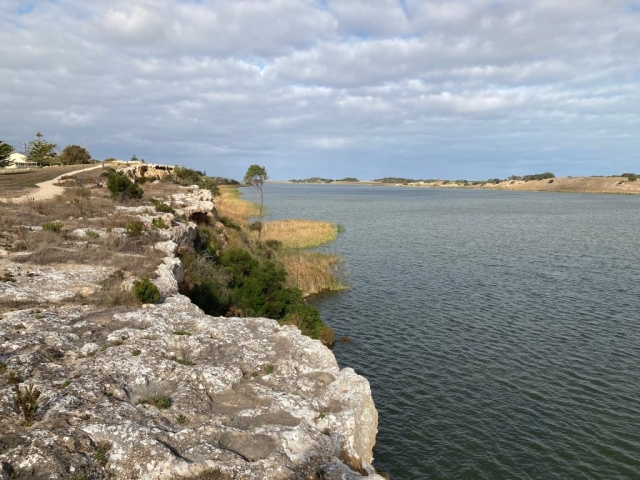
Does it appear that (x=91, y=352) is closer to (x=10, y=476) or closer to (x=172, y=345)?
(x=172, y=345)

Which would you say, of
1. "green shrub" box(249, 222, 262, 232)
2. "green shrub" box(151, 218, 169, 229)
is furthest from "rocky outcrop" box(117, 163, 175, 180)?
"green shrub" box(151, 218, 169, 229)

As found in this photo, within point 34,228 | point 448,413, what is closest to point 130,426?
point 448,413

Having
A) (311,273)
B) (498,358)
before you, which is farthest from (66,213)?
(498,358)

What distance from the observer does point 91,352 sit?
39.3 feet

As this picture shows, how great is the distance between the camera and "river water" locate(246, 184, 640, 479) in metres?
17.4

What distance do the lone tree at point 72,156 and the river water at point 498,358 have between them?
72.1 m

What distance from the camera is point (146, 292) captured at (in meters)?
16.2

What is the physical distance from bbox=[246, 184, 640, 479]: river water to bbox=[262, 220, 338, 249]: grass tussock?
8875mm

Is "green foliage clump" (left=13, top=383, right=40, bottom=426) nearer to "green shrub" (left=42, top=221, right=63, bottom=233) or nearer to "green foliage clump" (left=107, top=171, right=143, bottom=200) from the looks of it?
"green shrub" (left=42, top=221, right=63, bottom=233)

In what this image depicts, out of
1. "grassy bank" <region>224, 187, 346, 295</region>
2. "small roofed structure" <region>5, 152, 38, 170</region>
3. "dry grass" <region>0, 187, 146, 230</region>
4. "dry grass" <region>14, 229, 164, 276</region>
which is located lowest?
"grassy bank" <region>224, 187, 346, 295</region>

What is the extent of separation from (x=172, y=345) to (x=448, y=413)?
13723 millimetres

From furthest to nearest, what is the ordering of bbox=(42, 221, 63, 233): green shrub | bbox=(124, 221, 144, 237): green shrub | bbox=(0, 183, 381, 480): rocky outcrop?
bbox=(124, 221, 144, 237): green shrub
bbox=(42, 221, 63, 233): green shrub
bbox=(0, 183, 381, 480): rocky outcrop

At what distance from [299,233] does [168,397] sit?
5457cm

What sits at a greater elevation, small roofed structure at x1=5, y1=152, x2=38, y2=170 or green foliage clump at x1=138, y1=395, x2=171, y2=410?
small roofed structure at x1=5, y1=152, x2=38, y2=170
